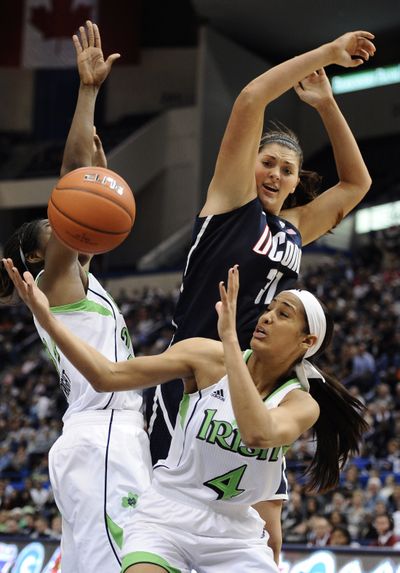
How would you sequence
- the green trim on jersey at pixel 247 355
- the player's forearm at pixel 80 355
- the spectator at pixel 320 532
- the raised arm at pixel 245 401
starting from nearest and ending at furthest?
the raised arm at pixel 245 401
the player's forearm at pixel 80 355
the green trim on jersey at pixel 247 355
the spectator at pixel 320 532

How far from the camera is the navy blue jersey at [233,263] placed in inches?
156

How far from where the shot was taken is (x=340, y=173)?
452cm

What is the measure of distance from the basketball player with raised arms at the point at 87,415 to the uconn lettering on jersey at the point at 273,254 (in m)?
0.61

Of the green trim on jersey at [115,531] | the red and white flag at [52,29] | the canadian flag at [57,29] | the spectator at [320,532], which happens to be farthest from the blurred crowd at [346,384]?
the canadian flag at [57,29]

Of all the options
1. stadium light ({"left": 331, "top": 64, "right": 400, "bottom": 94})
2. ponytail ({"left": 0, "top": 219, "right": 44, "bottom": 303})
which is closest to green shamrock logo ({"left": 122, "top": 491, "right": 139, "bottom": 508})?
ponytail ({"left": 0, "top": 219, "right": 44, "bottom": 303})

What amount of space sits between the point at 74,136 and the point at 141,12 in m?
23.9

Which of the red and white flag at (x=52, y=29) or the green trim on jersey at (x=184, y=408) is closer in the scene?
the green trim on jersey at (x=184, y=408)

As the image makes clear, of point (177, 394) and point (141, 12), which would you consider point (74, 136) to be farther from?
point (141, 12)

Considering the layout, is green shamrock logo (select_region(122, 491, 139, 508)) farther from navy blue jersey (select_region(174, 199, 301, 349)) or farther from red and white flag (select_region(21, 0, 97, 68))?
red and white flag (select_region(21, 0, 97, 68))

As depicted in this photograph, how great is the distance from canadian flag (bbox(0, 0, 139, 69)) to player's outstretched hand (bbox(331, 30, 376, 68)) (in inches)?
790

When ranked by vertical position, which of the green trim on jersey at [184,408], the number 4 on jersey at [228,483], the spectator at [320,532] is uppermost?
the green trim on jersey at [184,408]

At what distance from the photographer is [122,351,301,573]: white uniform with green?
341cm

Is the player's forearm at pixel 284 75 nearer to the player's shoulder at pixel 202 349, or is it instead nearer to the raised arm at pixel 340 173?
the raised arm at pixel 340 173

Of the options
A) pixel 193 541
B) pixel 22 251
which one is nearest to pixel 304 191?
pixel 22 251
